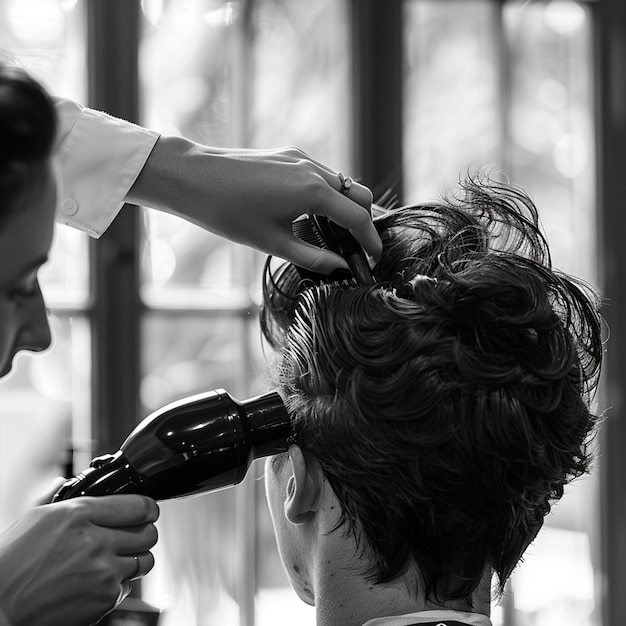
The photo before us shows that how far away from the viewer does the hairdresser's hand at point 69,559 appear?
35.3 inches

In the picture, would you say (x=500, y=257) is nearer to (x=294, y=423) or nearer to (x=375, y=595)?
(x=294, y=423)

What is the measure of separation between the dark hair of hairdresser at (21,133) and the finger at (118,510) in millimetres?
314

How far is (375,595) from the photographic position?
106cm

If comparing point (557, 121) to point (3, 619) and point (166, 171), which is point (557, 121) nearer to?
point (166, 171)

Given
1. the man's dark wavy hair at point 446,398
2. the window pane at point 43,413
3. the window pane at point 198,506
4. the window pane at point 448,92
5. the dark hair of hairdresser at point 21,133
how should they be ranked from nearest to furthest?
the dark hair of hairdresser at point 21,133, the man's dark wavy hair at point 446,398, the window pane at point 43,413, the window pane at point 198,506, the window pane at point 448,92

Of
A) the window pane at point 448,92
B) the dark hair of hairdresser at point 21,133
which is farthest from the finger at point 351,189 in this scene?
the window pane at point 448,92

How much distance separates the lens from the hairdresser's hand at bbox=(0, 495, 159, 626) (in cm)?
90

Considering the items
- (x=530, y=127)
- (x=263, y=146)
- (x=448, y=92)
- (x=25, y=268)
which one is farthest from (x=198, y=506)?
(x=25, y=268)

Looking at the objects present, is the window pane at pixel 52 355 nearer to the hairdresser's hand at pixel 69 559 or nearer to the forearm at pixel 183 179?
the forearm at pixel 183 179

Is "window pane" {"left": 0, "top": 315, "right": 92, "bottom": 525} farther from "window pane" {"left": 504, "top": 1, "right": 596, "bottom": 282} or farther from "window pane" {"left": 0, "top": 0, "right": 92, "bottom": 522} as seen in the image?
"window pane" {"left": 504, "top": 1, "right": 596, "bottom": 282}

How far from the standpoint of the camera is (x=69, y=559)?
2.97 ft

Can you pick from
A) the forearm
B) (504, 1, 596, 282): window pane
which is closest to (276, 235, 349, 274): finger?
the forearm

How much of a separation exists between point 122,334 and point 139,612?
862 millimetres

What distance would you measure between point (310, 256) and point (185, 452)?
0.93ft
